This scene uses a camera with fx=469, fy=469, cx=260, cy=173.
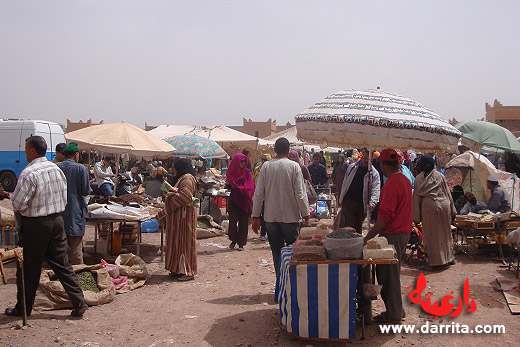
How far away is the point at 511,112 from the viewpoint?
37594 millimetres

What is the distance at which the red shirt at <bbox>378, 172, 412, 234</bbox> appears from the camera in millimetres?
4609

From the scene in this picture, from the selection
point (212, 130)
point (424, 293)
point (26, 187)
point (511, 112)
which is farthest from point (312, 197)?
point (511, 112)

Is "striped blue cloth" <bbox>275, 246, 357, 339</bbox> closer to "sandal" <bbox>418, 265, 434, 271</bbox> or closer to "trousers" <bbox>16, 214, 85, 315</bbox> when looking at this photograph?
"trousers" <bbox>16, 214, 85, 315</bbox>

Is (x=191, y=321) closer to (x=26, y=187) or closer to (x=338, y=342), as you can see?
(x=338, y=342)

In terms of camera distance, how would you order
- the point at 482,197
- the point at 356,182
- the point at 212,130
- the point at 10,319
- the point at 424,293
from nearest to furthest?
the point at 10,319, the point at 424,293, the point at 356,182, the point at 482,197, the point at 212,130

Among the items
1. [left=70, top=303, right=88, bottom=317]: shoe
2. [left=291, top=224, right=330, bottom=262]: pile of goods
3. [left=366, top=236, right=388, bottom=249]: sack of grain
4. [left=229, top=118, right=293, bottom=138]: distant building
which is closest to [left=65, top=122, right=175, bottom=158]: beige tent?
[left=70, top=303, right=88, bottom=317]: shoe

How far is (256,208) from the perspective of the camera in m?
5.34

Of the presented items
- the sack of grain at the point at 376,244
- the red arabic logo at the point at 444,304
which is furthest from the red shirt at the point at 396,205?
the red arabic logo at the point at 444,304

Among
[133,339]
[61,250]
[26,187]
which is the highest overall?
[26,187]

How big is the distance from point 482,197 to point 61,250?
34.8 ft

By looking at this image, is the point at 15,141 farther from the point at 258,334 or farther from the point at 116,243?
the point at 258,334

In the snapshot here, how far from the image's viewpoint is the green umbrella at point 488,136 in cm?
1319

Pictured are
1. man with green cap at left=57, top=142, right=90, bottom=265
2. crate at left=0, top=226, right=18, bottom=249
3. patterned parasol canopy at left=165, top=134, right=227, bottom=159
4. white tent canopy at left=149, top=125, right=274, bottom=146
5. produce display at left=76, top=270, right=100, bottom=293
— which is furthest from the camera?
white tent canopy at left=149, top=125, right=274, bottom=146

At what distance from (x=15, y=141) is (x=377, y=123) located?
55.0 ft
